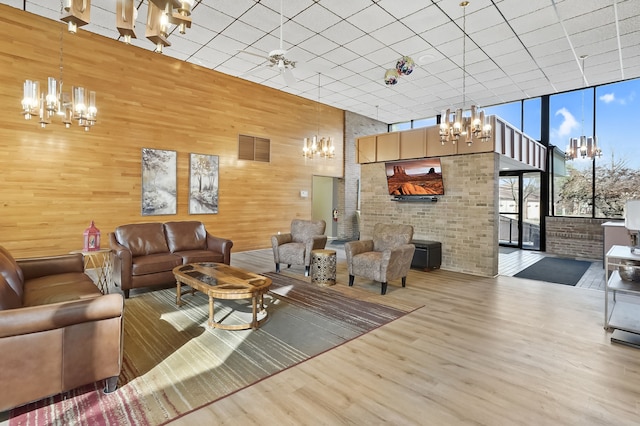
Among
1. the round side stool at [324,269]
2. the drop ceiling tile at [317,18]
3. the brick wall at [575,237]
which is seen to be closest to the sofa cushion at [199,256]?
the round side stool at [324,269]

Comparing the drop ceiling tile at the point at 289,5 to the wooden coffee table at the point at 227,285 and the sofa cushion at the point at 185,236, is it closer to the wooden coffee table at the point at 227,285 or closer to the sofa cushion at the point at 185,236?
the sofa cushion at the point at 185,236

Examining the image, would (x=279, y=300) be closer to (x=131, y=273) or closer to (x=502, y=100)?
(x=131, y=273)

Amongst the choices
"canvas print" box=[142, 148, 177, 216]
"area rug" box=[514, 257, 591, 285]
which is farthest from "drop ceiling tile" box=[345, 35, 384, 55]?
"area rug" box=[514, 257, 591, 285]

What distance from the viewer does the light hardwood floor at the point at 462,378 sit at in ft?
Answer: 6.82

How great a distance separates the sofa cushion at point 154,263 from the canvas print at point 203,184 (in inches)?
94.9

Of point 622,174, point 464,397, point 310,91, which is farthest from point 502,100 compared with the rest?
point 464,397

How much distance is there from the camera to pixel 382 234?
5551 millimetres

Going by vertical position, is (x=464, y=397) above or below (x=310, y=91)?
below

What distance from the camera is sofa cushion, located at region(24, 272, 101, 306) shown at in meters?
2.76

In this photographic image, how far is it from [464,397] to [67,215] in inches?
256

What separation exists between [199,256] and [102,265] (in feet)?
5.51

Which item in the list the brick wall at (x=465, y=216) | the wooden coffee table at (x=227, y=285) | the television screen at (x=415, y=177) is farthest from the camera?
the television screen at (x=415, y=177)

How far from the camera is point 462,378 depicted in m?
2.52

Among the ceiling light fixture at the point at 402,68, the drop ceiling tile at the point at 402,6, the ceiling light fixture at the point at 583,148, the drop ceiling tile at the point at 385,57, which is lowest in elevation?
the ceiling light fixture at the point at 583,148
